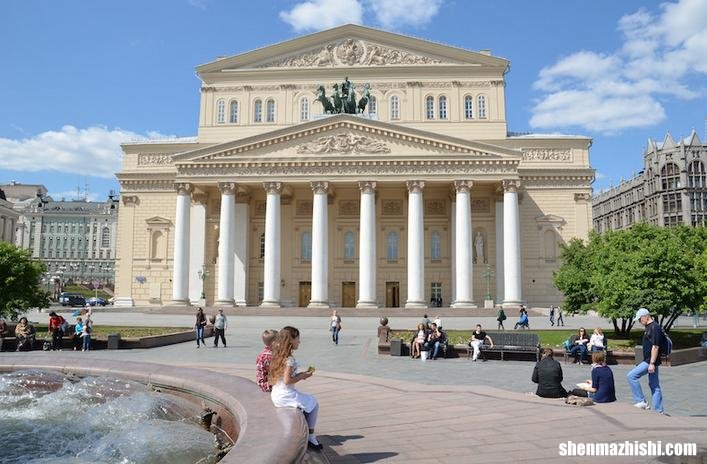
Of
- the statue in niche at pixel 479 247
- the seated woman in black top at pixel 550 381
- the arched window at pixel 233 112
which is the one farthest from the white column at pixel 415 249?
the seated woman in black top at pixel 550 381

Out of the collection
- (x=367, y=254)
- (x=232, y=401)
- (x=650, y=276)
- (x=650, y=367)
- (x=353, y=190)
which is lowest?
(x=232, y=401)

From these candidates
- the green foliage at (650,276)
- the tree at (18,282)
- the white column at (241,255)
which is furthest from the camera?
the white column at (241,255)

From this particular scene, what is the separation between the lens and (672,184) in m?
97.6

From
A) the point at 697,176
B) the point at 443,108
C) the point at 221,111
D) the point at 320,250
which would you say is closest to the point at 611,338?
the point at 320,250

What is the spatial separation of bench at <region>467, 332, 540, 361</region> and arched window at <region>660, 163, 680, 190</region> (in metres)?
89.7

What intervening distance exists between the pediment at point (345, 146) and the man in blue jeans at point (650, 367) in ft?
119

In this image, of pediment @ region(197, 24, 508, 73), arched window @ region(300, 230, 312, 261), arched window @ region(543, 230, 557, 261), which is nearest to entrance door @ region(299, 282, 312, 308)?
arched window @ region(300, 230, 312, 261)

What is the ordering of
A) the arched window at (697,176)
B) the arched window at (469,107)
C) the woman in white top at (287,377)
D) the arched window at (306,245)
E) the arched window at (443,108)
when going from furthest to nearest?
the arched window at (697,176) → the arched window at (443,108) → the arched window at (469,107) → the arched window at (306,245) → the woman in white top at (287,377)

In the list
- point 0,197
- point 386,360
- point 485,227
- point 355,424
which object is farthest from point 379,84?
point 0,197

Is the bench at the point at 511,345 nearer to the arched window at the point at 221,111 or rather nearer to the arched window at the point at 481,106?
the arched window at the point at 481,106

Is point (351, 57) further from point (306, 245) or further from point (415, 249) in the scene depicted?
point (415, 249)

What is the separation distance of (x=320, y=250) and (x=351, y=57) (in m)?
22.0

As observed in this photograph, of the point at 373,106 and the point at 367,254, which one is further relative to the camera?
the point at 373,106

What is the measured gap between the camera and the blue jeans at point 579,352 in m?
19.5
